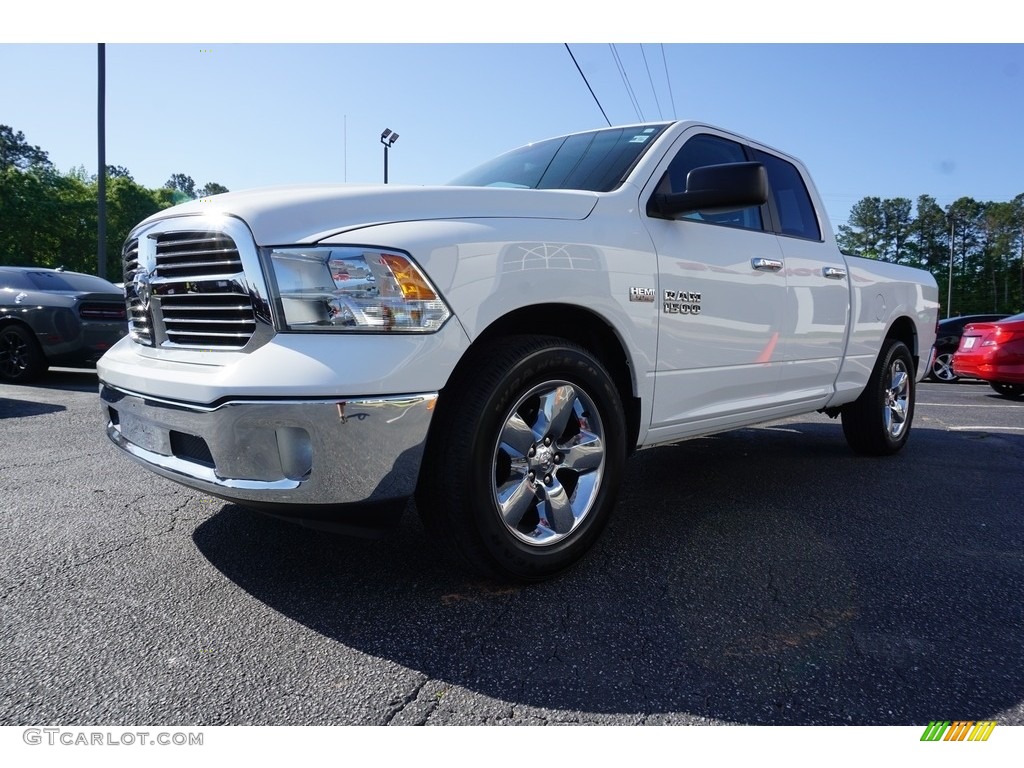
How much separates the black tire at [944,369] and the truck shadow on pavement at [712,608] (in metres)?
11.1

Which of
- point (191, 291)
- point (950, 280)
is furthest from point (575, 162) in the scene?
point (950, 280)

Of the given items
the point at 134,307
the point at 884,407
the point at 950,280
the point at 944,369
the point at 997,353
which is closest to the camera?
the point at 134,307

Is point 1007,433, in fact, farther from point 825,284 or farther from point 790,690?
point 790,690

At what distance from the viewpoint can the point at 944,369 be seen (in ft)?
43.9

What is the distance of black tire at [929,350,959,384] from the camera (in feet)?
43.8

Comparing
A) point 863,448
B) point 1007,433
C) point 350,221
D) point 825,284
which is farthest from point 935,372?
point 350,221

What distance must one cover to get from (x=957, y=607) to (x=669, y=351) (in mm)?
1355

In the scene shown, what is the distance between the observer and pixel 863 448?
4992 millimetres

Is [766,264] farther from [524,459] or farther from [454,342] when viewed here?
[454,342]

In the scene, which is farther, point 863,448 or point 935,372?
point 935,372

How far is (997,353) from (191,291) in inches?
405

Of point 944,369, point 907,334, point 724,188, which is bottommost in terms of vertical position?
point 944,369
